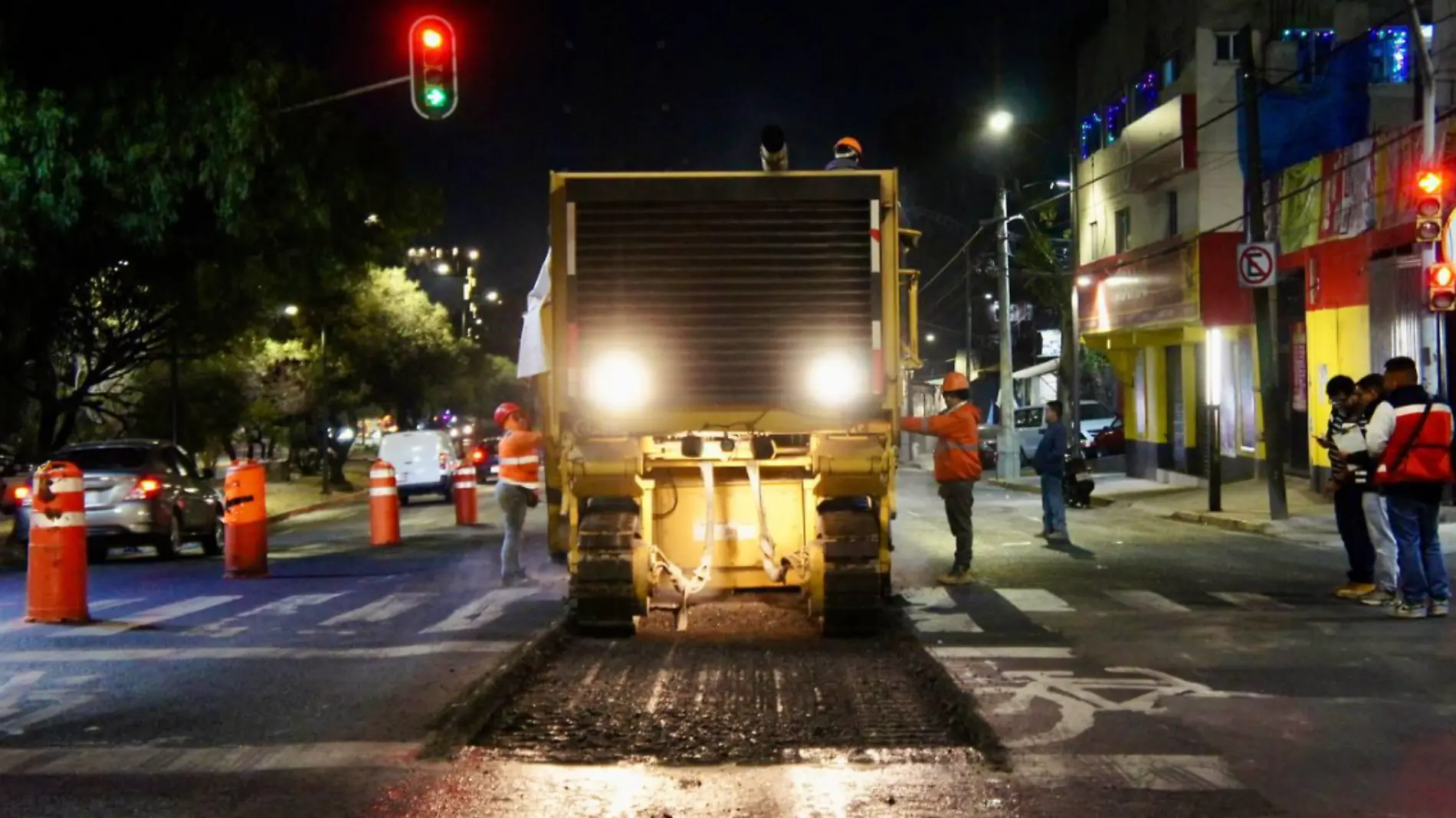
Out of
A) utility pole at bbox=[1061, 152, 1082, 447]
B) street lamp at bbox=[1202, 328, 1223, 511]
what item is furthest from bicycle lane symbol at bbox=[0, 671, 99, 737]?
utility pole at bbox=[1061, 152, 1082, 447]

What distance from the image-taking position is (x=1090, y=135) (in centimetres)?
3697

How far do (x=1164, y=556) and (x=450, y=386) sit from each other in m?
31.1

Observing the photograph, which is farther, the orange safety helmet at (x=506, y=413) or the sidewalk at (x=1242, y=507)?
the sidewalk at (x=1242, y=507)

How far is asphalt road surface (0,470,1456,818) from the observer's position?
20.3 ft

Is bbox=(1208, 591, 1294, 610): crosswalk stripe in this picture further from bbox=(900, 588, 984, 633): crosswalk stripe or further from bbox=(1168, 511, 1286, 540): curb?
bbox=(1168, 511, 1286, 540): curb

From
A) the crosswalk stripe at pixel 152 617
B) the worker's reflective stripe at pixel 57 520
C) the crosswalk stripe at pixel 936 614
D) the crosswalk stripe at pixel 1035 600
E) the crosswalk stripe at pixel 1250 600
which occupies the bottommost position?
the crosswalk stripe at pixel 1250 600

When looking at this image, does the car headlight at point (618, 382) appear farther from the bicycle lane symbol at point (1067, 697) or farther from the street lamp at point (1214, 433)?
the street lamp at point (1214, 433)

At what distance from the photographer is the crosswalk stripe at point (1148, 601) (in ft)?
38.3

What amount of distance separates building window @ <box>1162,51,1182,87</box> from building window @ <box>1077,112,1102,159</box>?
15.3ft

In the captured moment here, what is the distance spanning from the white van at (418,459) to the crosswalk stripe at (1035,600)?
67.1 feet

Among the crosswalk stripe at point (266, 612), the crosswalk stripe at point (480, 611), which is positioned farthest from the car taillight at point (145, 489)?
the crosswalk stripe at point (480, 611)

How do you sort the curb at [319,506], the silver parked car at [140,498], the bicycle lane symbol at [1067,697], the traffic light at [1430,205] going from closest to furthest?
the bicycle lane symbol at [1067,697], the traffic light at [1430,205], the silver parked car at [140,498], the curb at [319,506]

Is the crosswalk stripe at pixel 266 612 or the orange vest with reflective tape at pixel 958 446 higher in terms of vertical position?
the orange vest with reflective tape at pixel 958 446

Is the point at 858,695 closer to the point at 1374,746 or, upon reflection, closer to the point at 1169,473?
the point at 1374,746
